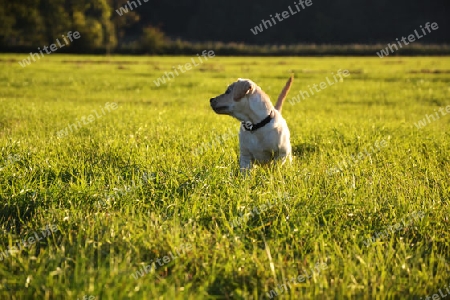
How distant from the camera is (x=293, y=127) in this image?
353 inches

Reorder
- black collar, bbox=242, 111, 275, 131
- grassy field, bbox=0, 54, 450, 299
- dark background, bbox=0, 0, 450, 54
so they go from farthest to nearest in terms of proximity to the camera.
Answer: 1. dark background, bbox=0, 0, 450, 54
2. black collar, bbox=242, 111, 275, 131
3. grassy field, bbox=0, 54, 450, 299

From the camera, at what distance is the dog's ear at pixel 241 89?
5.40 m

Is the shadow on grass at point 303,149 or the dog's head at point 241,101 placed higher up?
the dog's head at point 241,101

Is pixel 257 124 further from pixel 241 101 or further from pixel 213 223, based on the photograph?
pixel 213 223

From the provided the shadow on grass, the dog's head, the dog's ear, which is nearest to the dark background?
the shadow on grass

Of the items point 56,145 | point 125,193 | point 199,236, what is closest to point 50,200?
point 125,193

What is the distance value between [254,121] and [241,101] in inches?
11.6

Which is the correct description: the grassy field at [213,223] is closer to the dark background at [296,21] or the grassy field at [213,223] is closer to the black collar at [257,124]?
the black collar at [257,124]

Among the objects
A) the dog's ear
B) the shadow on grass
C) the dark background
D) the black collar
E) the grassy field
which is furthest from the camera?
the dark background

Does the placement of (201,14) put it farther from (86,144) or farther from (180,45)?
(86,144)

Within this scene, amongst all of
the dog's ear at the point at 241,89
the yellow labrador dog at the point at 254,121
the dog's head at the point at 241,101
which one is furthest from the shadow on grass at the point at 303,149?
the dog's ear at the point at 241,89

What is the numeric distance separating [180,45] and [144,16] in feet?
193

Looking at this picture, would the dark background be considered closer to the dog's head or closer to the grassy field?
the dog's head

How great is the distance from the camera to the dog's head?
17.8 feet
